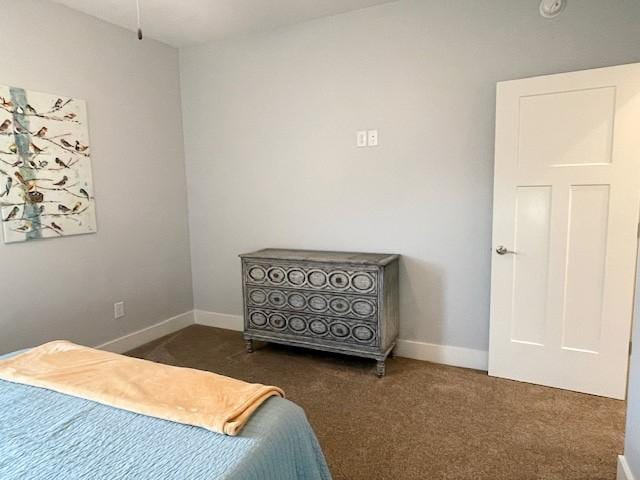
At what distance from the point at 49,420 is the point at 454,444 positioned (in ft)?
5.73

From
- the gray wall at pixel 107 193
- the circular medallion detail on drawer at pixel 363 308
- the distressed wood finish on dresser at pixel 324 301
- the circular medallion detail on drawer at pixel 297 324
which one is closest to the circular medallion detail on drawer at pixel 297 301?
the distressed wood finish on dresser at pixel 324 301

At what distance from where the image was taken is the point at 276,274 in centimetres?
298

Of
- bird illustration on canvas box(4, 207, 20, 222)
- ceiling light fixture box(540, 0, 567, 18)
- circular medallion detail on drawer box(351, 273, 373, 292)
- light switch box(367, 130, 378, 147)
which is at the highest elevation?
ceiling light fixture box(540, 0, 567, 18)

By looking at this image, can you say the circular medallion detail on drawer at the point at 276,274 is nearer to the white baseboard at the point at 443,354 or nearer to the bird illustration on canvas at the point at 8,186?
the white baseboard at the point at 443,354

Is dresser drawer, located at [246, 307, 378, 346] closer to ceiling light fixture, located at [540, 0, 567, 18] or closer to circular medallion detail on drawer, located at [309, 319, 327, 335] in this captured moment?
circular medallion detail on drawer, located at [309, 319, 327, 335]

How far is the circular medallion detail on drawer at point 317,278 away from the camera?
2811mm

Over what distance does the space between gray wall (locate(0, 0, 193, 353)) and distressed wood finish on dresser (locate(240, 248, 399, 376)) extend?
98 cm

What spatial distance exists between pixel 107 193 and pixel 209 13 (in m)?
1.58

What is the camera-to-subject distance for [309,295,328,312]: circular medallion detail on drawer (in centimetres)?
284

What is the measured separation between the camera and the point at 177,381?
1.38m

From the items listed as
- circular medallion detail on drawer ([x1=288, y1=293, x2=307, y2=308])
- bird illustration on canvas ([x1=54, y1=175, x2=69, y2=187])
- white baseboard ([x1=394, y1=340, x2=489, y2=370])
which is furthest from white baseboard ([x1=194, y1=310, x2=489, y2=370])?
bird illustration on canvas ([x1=54, y1=175, x2=69, y2=187])

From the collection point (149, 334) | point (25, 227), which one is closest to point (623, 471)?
point (149, 334)

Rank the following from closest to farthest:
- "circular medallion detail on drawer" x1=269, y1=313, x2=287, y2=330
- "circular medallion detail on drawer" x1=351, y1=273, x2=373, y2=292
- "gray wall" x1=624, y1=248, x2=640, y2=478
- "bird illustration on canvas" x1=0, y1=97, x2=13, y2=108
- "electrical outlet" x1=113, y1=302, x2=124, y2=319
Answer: "gray wall" x1=624, y1=248, x2=640, y2=478 < "bird illustration on canvas" x1=0, y1=97, x2=13, y2=108 < "circular medallion detail on drawer" x1=351, y1=273, x2=373, y2=292 < "circular medallion detail on drawer" x1=269, y1=313, x2=287, y2=330 < "electrical outlet" x1=113, y1=302, x2=124, y2=319

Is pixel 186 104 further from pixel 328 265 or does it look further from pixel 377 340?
pixel 377 340
